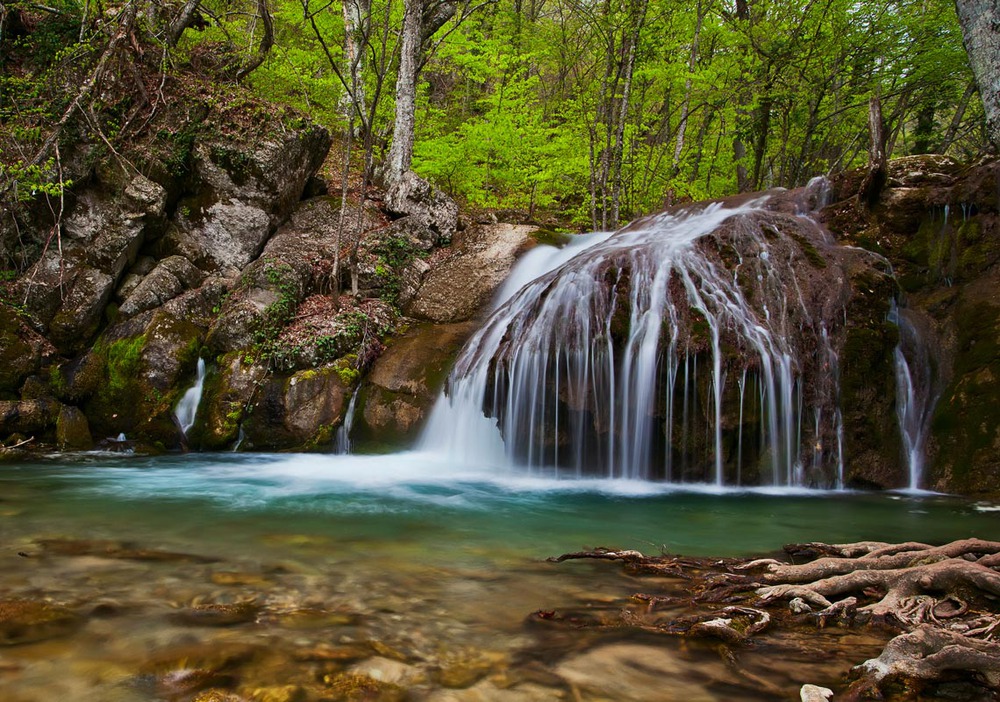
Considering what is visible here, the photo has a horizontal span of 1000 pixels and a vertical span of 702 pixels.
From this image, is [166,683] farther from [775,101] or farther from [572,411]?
[775,101]

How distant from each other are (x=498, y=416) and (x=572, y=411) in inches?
40.2

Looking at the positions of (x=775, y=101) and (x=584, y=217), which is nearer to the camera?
(x=775, y=101)

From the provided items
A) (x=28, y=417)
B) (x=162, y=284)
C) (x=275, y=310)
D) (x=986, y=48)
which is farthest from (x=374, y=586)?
(x=986, y=48)

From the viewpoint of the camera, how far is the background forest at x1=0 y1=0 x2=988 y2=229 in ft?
34.0

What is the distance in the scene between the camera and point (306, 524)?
15.3 ft

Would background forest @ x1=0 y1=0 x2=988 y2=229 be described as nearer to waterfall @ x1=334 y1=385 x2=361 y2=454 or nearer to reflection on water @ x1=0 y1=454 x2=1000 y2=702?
waterfall @ x1=334 y1=385 x2=361 y2=454

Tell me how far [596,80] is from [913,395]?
32.3ft

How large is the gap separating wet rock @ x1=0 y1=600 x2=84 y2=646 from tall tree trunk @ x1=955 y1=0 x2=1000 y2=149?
954 cm

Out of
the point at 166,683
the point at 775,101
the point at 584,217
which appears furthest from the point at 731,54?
the point at 166,683

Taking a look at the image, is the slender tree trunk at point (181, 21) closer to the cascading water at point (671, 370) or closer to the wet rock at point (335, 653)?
the cascading water at point (671, 370)

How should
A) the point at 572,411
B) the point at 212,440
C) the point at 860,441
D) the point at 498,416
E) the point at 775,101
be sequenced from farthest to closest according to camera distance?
the point at 775,101 → the point at 212,440 → the point at 498,416 → the point at 572,411 → the point at 860,441

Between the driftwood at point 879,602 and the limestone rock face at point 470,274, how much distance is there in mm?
6996

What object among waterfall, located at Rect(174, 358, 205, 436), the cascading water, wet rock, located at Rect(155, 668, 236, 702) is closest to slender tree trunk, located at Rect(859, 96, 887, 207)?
the cascading water

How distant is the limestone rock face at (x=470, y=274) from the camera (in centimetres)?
1024
